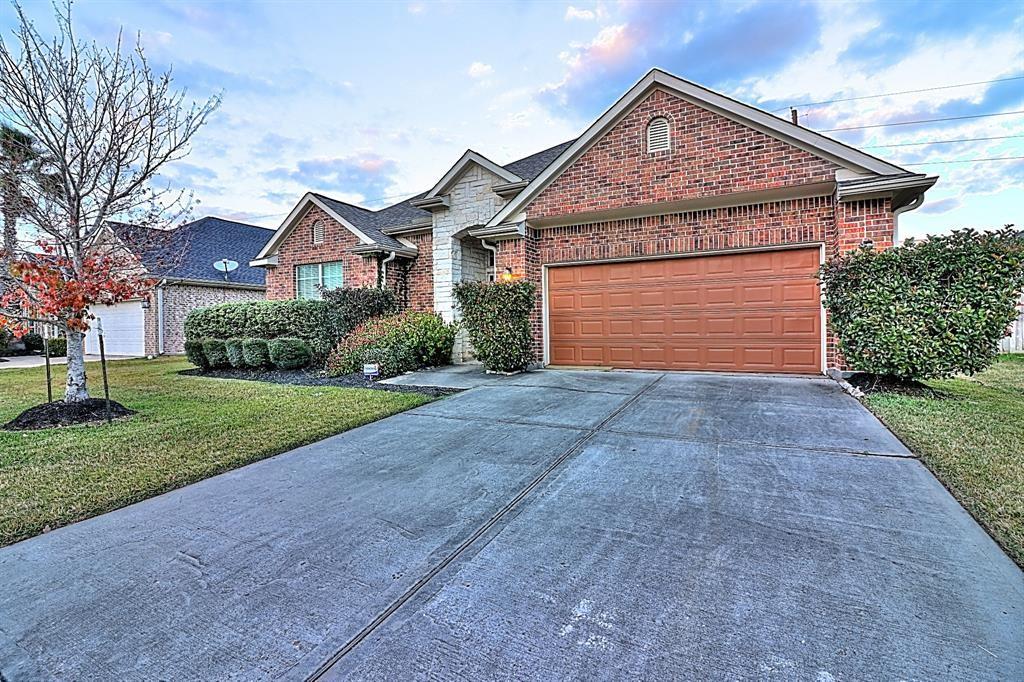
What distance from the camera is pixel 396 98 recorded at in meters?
13.2

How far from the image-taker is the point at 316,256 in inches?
555

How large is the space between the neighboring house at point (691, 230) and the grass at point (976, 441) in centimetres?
211

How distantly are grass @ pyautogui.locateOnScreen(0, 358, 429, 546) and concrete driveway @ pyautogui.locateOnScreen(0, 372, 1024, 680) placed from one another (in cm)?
40

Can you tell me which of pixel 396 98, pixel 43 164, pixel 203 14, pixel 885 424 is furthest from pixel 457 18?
pixel 885 424

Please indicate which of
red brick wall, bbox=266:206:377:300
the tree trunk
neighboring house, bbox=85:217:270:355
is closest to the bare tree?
the tree trunk

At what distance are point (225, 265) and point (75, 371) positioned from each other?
45.8 feet

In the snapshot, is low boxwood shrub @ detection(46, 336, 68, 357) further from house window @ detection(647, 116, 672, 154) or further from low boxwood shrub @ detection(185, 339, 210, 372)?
house window @ detection(647, 116, 672, 154)

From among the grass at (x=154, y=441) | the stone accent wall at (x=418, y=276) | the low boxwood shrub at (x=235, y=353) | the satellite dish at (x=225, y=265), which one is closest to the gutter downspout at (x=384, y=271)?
the stone accent wall at (x=418, y=276)

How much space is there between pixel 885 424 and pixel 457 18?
34.6ft

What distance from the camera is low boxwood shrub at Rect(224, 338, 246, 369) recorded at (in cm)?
1160

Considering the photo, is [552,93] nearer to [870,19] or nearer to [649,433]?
[870,19]

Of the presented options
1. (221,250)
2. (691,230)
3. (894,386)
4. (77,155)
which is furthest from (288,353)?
(221,250)

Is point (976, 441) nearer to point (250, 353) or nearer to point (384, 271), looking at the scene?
point (384, 271)

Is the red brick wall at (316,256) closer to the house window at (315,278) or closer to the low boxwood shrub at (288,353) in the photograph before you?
the house window at (315,278)
